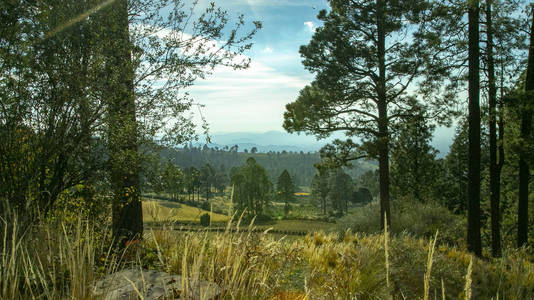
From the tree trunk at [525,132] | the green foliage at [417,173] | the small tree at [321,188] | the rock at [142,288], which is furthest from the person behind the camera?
the small tree at [321,188]

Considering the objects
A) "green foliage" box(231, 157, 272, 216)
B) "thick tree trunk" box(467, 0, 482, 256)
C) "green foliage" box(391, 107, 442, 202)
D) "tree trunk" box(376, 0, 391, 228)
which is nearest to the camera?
"thick tree trunk" box(467, 0, 482, 256)

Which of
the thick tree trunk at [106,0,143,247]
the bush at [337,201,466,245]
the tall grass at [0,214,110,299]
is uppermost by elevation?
the thick tree trunk at [106,0,143,247]

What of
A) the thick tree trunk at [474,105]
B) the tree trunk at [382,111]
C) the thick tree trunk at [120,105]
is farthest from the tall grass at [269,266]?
the tree trunk at [382,111]

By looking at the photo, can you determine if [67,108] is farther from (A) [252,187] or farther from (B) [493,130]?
(A) [252,187]

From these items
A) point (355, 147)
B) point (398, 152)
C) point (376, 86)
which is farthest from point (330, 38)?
point (398, 152)

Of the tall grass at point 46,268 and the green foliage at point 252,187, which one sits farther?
the green foliage at point 252,187

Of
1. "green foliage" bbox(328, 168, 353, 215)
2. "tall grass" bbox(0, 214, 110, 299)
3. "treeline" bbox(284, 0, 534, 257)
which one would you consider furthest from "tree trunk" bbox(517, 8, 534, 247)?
"green foliage" bbox(328, 168, 353, 215)

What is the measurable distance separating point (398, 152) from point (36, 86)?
12.4 m

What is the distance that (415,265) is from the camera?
4.72 m

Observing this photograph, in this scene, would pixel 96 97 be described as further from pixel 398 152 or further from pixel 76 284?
pixel 398 152

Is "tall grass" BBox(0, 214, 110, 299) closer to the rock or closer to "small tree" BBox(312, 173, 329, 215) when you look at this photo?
the rock

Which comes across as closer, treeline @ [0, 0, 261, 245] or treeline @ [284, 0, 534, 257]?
treeline @ [0, 0, 261, 245]

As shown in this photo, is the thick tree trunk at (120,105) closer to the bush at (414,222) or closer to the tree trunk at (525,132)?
the tree trunk at (525,132)

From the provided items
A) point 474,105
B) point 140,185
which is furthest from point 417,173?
point 140,185
